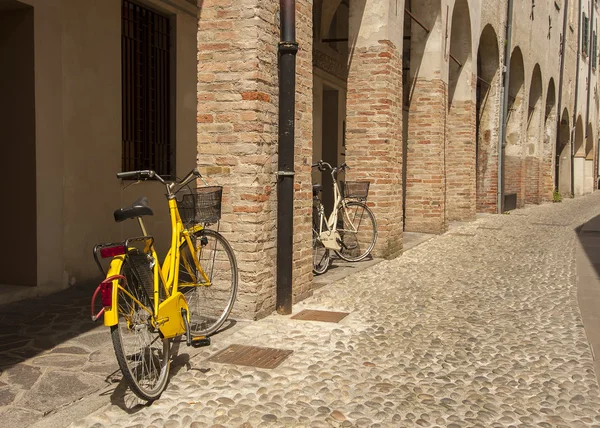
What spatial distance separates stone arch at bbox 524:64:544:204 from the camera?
23.2m

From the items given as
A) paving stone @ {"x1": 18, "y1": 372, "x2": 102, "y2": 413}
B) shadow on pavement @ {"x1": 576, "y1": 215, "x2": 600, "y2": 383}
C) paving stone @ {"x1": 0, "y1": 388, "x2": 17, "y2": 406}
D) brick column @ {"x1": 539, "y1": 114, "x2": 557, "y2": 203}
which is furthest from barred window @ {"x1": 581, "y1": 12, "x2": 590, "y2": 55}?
paving stone @ {"x1": 0, "y1": 388, "x2": 17, "y2": 406}

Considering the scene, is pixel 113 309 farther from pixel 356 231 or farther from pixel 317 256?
pixel 356 231

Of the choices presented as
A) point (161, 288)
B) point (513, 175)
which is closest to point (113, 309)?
point (161, 288)

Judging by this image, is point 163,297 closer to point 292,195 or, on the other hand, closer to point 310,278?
point 292,195

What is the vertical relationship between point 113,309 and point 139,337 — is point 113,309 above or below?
above

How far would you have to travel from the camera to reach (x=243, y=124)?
5191mm

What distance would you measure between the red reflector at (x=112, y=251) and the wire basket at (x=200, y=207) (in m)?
1.07

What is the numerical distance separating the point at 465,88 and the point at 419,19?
330 centimetres

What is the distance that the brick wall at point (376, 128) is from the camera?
878cm

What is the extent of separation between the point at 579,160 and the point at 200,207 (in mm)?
32692

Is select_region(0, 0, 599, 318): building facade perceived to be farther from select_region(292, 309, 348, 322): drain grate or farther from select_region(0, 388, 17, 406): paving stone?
select_region(0, 388, 17, 406): paving stone

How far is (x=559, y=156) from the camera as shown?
30844 mm

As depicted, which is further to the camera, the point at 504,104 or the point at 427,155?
the point at 504,104

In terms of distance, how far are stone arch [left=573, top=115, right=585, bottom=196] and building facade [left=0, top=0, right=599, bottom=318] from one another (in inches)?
801
